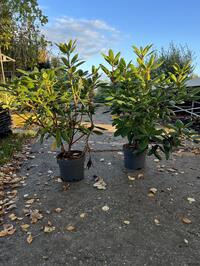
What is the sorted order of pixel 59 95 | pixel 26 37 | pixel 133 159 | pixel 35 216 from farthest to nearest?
pixel 26 37 < pixel 133 159 < pixel 59 95 < pixel 35 216

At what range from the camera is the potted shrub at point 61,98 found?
192 cm

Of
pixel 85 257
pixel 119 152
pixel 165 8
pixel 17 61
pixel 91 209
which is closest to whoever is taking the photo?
pixel 85 257

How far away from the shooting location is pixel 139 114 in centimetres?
202

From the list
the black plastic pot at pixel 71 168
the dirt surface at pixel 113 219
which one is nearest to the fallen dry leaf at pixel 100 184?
the dirt surface at pixel 113 219

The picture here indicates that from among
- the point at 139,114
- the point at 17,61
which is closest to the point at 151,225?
the point at 139,114

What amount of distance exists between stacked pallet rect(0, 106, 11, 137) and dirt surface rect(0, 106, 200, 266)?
1.56 m

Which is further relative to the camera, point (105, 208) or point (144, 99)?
point (144, 99)

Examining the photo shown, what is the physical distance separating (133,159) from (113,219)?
34.7 inches

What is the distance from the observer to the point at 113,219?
168 centimetres

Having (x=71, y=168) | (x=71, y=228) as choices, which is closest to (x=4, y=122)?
(x=71, y=168)

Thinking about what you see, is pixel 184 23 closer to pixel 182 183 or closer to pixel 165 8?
pixel 165 8

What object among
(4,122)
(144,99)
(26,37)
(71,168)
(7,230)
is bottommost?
(7,230)

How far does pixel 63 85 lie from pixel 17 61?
9969mm

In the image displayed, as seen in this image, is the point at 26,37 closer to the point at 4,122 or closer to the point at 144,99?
the point at 4,122
